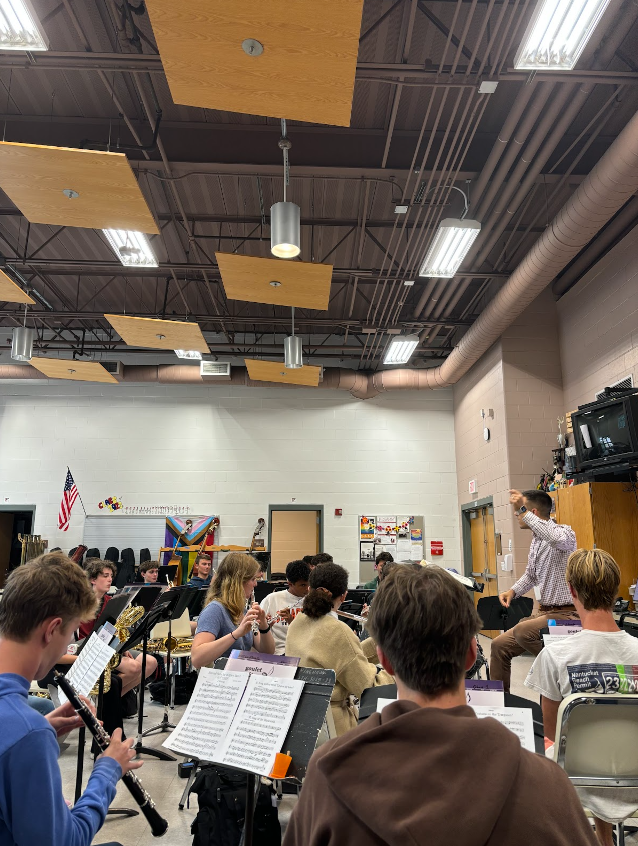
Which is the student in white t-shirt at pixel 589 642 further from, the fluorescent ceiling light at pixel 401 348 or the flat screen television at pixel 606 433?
the fluorescent ceiling light at pixel 401 348

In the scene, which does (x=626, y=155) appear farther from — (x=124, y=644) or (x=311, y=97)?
(x=124, y=644)

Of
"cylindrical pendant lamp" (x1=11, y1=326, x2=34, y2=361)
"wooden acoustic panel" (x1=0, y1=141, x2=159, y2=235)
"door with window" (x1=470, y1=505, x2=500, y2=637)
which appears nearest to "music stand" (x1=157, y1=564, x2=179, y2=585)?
"cylindrical pendant lamp" (x1=11, y1=326, x2=34, y2=361)

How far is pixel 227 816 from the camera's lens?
8.77 ft

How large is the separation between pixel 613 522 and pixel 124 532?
8.31 metres

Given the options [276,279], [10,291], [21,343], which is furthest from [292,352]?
[21,343]

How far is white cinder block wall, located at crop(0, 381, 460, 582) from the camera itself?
1146 centimetres

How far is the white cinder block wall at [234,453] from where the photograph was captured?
1146cm

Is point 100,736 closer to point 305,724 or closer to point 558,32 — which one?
point 305,724

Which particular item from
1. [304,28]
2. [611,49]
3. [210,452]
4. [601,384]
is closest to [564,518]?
[601,384]

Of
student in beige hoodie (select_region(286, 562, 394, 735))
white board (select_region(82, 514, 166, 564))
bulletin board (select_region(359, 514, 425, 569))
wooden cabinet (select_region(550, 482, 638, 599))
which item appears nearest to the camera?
student in beige hoodie (select_region(286, 562, 394, 735))

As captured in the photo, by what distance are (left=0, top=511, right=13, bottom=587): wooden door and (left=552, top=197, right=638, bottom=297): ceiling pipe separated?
37.8 feet

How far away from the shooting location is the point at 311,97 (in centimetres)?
383

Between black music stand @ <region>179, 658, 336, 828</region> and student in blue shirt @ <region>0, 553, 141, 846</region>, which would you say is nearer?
student in blue shirt @ <region>0, 553, 141, 846</region>

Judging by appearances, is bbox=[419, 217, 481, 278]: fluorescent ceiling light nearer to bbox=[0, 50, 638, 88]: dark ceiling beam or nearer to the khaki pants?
bbox=[0, 50, 638, 88]: dark ceiling beam
